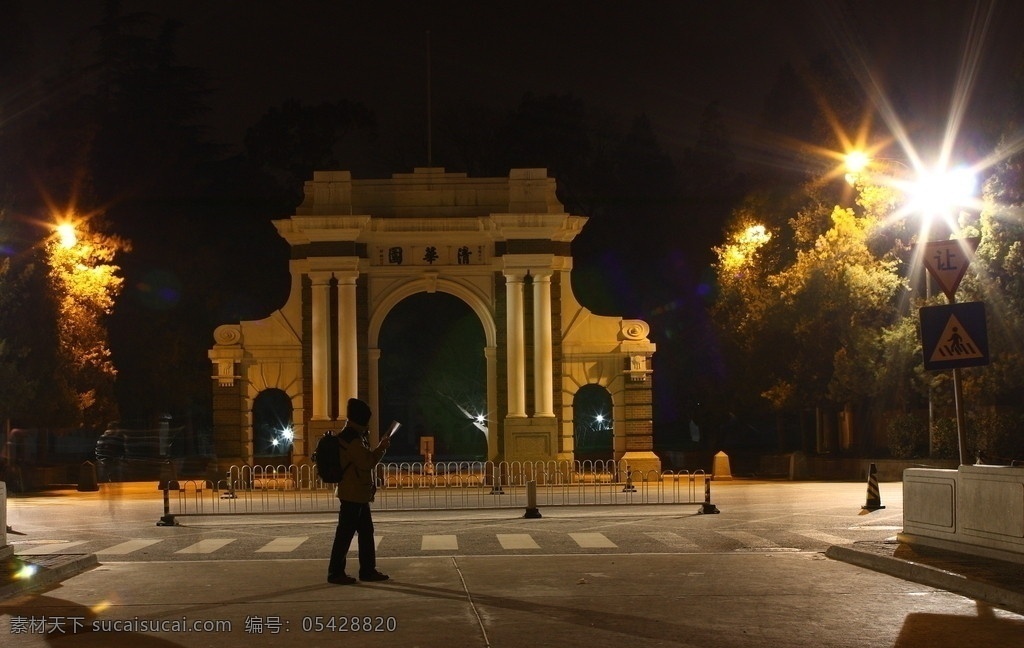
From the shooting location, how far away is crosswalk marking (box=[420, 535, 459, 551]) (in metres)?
16.4

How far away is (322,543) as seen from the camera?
677 inches

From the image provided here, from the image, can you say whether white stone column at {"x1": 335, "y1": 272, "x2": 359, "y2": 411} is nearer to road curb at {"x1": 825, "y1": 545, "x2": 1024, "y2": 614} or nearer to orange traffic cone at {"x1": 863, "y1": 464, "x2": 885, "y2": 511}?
orange traffic cone at {"x1": 863, "y1": 464, "x2": 885, "y2": 511}

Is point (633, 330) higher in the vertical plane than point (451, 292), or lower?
lower

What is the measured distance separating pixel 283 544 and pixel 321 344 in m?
16.8

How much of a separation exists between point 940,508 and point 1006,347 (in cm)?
1442

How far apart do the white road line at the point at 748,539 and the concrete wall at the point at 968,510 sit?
1974mm

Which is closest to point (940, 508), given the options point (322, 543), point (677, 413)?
point (322, 543)

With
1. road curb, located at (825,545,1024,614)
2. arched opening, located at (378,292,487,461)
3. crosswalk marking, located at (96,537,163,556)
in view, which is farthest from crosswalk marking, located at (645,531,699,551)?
arched opening, located at (378,292,487,461)

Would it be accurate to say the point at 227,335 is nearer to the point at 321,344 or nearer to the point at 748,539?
the point at 321,344

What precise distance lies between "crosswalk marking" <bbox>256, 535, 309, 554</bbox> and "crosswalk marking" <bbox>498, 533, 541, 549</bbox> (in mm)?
2666

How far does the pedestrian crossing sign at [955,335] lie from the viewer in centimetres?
1337

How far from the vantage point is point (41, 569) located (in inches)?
516

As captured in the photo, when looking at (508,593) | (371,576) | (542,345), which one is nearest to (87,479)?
(542,345)

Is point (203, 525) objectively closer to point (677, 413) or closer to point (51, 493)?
point (51, 493)
